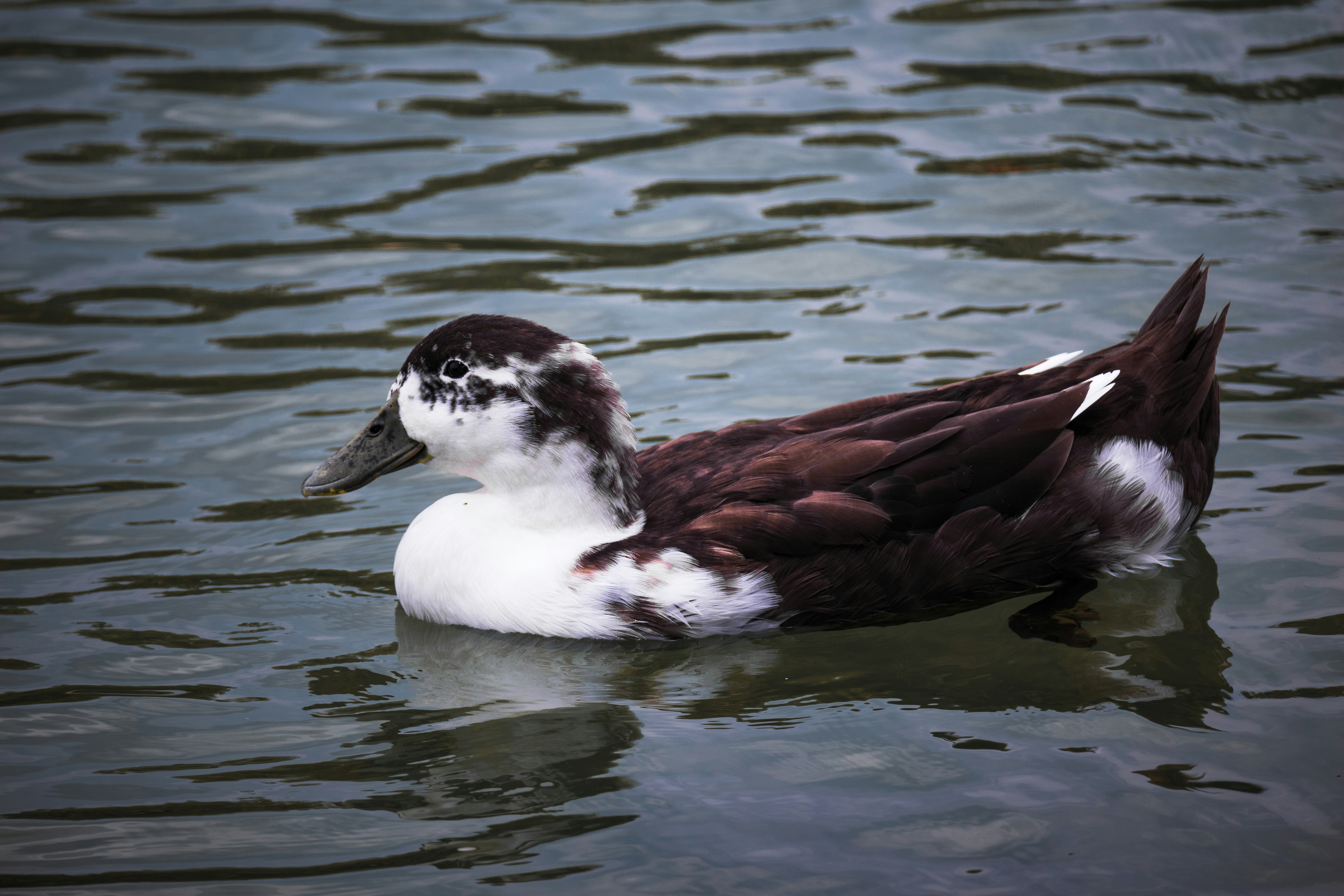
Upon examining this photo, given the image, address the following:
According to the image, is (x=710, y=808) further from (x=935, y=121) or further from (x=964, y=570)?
(x=935, y=121)

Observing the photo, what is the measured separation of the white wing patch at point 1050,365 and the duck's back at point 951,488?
1.0 inches

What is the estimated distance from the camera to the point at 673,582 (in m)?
5.65

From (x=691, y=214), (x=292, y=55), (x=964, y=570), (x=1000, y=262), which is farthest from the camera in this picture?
(x=292, y=55)

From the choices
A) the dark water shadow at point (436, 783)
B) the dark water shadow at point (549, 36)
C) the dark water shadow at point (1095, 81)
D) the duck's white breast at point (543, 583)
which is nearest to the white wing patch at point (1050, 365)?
the duck's white breast at point (543, 583)

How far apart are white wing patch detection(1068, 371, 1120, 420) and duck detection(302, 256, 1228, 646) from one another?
0.04 ft

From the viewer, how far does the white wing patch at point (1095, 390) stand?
5797 mm

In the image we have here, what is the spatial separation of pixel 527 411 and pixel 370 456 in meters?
0.80

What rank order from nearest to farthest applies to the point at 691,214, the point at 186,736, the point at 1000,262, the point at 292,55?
the point at 186,736 → the point at 1000,262 → the point at 691,214 → the point at 292,55

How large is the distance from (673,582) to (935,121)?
705 cm

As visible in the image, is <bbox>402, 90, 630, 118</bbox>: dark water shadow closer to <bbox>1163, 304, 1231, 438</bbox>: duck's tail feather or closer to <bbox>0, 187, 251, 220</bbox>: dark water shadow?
<bbox>0, 187, 251, 220</bbox>: dark water shadow

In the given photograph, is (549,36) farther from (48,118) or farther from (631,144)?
(48,118)

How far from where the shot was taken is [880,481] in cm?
566

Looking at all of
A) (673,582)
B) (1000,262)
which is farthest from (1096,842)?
(1000,262)

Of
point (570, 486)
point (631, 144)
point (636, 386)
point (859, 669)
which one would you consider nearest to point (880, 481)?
point (859, 669)
